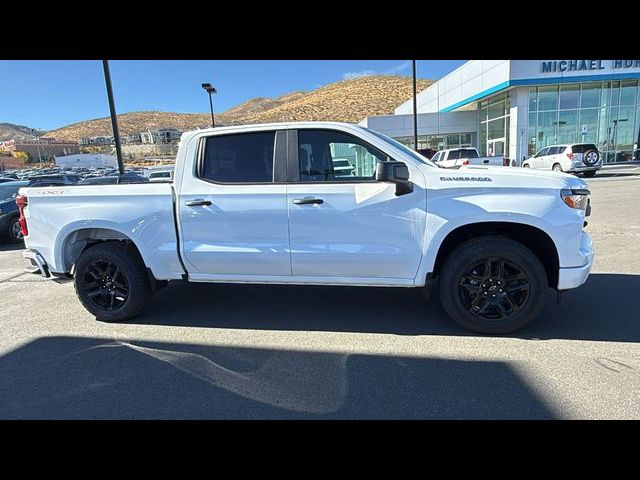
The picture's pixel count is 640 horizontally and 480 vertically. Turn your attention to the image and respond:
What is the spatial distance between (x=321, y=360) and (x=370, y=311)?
3.90 ft

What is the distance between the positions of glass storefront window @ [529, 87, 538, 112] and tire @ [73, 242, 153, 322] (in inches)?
1070

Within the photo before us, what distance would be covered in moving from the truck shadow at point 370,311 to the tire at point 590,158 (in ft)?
60.8

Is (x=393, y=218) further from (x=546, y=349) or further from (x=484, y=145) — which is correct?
(x=484, y=145)

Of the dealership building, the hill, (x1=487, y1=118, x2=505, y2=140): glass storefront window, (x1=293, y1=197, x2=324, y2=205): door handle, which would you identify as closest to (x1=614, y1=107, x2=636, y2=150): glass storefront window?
the dealership building

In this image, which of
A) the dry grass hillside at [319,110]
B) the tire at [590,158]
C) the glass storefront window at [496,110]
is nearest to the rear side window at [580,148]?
the tire at [590,158]

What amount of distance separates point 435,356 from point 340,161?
205cm

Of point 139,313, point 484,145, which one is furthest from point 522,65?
point 139,313

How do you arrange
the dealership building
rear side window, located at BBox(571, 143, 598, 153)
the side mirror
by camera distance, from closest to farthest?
the side mirror < rear side window, located at BBox(571, 143, 598, 153) < the dealership building

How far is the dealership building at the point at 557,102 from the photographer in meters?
23.0

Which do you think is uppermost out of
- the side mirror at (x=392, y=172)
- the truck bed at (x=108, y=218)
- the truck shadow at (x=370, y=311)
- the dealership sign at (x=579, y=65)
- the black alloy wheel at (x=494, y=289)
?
the dealership sign at (x=579, y=65)

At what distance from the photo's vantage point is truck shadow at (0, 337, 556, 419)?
2670mm

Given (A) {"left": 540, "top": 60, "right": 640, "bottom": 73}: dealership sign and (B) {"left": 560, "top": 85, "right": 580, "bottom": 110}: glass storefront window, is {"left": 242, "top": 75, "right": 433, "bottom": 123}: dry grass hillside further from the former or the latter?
(A) {"left": 540, "top": 60, "right": 640, "bottom": 73}: dealership sign

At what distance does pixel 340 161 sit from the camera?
3.87 metres

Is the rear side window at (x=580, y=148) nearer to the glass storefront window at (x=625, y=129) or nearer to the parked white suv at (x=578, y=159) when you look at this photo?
the parked white suv at (x=578, y=159)
